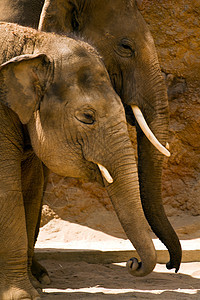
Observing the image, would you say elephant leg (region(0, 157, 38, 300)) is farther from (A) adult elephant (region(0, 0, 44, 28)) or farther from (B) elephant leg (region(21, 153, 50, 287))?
(A) adult elephant (region(0, 0, 44, 28))

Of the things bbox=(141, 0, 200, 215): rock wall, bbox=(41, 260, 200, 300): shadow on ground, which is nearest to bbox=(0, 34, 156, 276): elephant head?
bbox=(41, 260, 200, 300): shadow on ground

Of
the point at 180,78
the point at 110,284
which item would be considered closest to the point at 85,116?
the point at 110,284

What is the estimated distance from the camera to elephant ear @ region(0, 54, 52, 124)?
11.5 feet

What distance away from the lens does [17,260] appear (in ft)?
11.7

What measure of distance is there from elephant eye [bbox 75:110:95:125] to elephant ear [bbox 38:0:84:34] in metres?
1.36

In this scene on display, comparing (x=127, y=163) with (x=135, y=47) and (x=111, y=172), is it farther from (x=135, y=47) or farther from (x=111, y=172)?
(x=135, y=47)

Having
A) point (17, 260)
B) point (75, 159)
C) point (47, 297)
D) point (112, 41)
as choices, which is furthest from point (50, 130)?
point (112, 41)

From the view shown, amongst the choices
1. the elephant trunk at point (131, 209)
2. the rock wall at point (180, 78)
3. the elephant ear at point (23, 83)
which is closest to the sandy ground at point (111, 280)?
the elephant trunk at point (131, 209)

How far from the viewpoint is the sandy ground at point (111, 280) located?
3.90 m

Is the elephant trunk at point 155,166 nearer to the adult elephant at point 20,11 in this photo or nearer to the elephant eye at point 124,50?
the elephant eye at point 124,50

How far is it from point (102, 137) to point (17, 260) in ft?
2.95

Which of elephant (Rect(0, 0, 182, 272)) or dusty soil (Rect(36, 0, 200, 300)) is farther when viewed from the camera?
dusty soil (Rect(36, 0, 200, 300))

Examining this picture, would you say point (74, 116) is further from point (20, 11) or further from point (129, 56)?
point (20, 11)

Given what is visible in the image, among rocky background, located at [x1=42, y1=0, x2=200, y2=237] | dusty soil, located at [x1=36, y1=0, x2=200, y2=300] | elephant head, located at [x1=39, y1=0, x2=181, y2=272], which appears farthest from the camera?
rocky background, located at [x1=42, y1=0, x2=200, y2=237]
